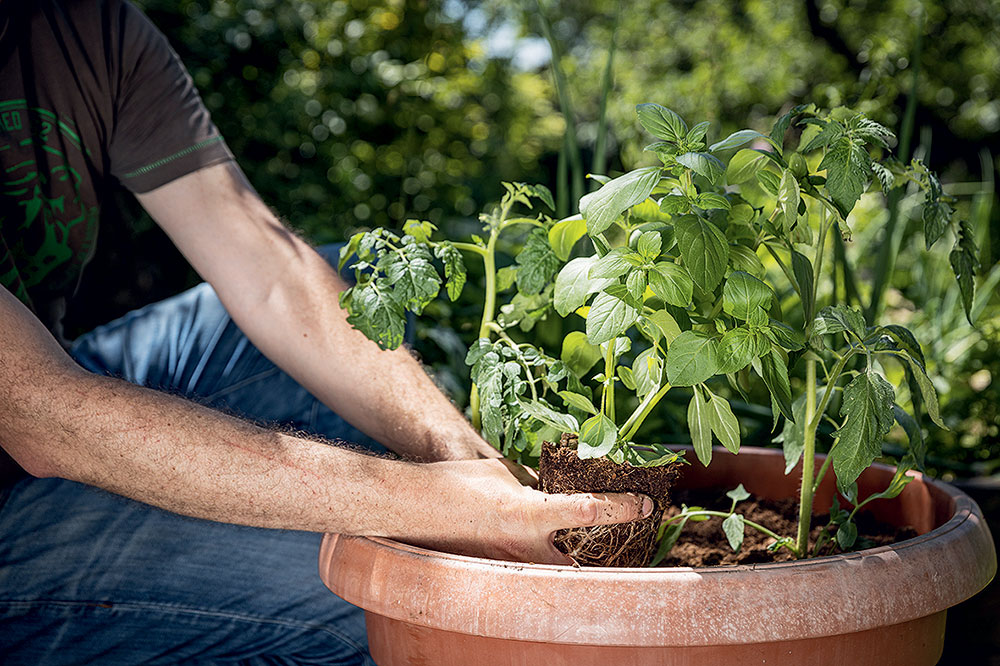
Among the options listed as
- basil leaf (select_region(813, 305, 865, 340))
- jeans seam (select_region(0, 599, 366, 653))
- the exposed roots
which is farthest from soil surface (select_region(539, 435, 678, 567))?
jeans seam (select_region(0, 599, 366, 653))

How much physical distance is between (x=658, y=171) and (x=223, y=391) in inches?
41.3

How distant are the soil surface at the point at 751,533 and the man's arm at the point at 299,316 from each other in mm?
271

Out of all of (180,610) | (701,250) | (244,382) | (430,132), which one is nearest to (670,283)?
(701,250)

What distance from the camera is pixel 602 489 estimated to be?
932 millimetres

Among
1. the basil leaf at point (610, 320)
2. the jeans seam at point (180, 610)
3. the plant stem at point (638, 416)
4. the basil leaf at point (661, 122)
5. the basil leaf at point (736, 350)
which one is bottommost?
the jeans seam at point (180, 610)

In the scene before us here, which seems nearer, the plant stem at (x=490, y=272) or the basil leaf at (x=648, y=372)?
the basil leaf at (x=648, y=372)

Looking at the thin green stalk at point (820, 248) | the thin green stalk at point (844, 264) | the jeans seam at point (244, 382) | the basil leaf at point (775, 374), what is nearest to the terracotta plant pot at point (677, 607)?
the basil leaf at point (775, 374)

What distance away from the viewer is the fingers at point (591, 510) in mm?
882

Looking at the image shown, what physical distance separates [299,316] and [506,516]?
1.99 feet

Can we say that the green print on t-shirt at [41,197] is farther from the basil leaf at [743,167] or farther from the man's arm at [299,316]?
the basil leaf at [743,167]

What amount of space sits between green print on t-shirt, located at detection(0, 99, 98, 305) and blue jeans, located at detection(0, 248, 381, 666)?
418mm

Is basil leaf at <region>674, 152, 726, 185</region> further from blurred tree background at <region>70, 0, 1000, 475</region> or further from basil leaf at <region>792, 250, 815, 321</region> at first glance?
blurred tree background at <region>70, 0, 1000, 475</region>

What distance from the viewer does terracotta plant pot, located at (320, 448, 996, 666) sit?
0.76 m

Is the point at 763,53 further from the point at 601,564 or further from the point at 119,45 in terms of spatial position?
the point at 601,564
